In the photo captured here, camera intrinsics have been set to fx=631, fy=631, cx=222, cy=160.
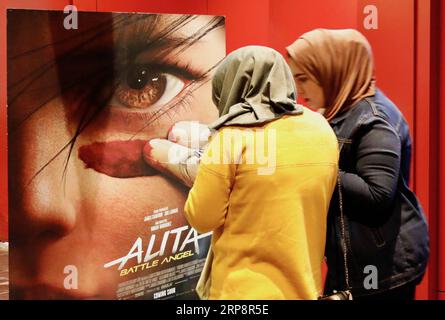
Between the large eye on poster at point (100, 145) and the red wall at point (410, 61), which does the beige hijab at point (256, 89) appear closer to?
the large eye on poster at point (100, 145)

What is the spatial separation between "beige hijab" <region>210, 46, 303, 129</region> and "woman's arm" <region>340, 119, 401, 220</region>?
234 mm

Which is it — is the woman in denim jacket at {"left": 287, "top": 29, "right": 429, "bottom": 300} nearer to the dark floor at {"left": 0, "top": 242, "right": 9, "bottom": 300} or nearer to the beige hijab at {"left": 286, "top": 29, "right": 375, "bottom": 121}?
the beige hijab at {"left": 286, "top": 29, "right": 375, "bottom": 121}

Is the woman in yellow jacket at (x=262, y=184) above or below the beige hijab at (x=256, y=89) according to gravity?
below

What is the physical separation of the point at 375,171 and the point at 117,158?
1.21 metres

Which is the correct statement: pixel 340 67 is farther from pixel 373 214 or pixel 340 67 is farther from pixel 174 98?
pixel 174 98

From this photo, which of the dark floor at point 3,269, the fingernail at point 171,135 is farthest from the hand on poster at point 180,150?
the dark floor at point 3,269

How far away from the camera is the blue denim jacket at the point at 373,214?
1711 mm

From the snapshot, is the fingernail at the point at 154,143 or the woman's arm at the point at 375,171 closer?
the woman's arm at the point at 375,171

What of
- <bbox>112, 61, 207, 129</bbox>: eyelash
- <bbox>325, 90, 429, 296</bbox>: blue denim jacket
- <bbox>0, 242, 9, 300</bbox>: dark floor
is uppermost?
<bbox>112, 61, 207, 129</bbox>: eyelash

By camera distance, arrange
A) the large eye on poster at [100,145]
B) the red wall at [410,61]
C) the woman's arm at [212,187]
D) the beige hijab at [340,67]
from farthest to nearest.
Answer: the red wall at [410,61] → the large eye on poster at [100,145] → the beige hijab at [340,67] → the woman's arm at [212,187]

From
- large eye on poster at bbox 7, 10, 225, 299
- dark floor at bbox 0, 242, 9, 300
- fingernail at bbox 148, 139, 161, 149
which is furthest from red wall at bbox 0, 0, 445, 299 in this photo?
dark floor at bbox 0, 242, 9, 300

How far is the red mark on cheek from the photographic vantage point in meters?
2.54

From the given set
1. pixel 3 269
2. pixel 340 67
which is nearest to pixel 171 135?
pixel 340 67

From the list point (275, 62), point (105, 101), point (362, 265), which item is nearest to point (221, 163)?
point (275, 62)
